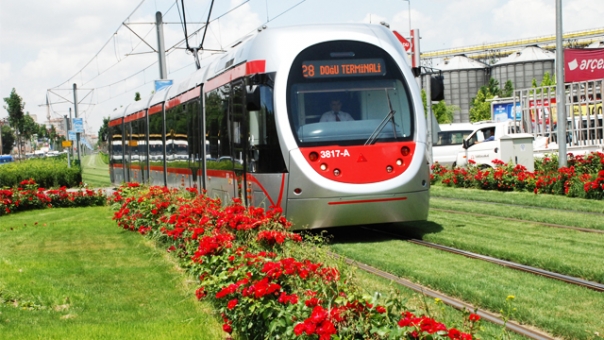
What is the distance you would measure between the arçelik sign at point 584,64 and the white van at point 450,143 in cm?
435

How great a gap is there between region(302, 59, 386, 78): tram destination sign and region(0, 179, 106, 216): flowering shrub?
14.4 meters

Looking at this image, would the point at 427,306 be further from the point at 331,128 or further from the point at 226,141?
the point at 226,141

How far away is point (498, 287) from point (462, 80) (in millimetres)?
112568

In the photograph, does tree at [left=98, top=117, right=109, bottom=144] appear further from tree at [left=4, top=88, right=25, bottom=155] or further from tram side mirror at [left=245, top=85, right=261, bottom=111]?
tram side mirror at [left=245, top=85, right=261, bottom=111]

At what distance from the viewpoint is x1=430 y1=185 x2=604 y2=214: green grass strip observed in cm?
1591

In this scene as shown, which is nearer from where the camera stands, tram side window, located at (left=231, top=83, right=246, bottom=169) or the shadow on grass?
the shadow on grass

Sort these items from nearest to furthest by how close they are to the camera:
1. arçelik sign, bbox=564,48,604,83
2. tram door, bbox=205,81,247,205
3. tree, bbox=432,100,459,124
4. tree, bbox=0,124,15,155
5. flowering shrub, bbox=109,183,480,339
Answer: flowering shrub, bbox=109,183,480,339, tram door, bbox=205,81,247,205, arçelik sign, bbox=564,48,604,83, tree, bbox=432,100,459,124, tree, bbox=0,124,15,155

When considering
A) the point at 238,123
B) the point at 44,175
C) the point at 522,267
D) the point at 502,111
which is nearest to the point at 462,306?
the point at 522,267

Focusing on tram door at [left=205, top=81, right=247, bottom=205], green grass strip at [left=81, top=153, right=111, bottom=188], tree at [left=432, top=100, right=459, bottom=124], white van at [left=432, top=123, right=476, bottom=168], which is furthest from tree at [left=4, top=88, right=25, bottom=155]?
tram door at [left=205, top=81, right=247, bottom=205]

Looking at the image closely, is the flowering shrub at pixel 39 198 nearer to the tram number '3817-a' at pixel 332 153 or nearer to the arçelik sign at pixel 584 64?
the tram number '3817-a' at pixel 332 153

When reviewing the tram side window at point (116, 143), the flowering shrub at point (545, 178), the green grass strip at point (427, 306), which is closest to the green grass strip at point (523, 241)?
the green grass strip at point (427, 306)

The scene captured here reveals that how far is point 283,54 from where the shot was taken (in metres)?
12.2

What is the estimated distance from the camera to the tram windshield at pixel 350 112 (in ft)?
39.4

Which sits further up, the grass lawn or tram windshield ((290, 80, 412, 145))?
tram windshield ((290, 80, 412, 145))
